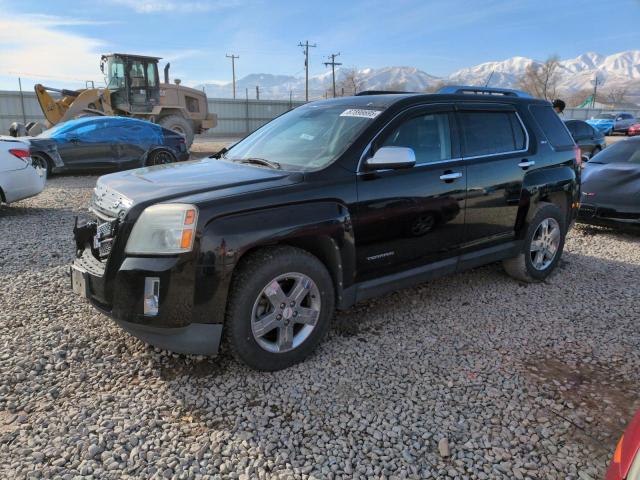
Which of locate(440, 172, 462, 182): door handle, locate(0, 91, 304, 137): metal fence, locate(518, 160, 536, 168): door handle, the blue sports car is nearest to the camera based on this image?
locate(440, 172, 462, 182): door handle

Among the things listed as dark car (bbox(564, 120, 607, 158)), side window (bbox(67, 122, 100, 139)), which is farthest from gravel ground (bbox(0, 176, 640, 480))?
dark car (bbox(564, 120, 607, 158))

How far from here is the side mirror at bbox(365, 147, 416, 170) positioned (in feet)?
10.8

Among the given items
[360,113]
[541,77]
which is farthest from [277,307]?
[541,77]

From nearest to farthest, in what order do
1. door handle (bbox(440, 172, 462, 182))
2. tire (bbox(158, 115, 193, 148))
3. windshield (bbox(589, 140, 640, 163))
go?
door handle (bbox(440, 172, 462, 182)) < windshield (bbox(589, 140, 640, 163)) < tire (bbox(158, 115, 193, 148))

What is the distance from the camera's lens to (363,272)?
3457 millimetres

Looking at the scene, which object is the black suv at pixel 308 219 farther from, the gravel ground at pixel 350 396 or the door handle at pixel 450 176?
the gravel ground at pixel 350 396

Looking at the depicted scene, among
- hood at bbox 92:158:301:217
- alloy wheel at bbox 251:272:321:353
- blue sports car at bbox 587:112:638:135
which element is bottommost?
alloy wheel at bbox 251:272:321:353

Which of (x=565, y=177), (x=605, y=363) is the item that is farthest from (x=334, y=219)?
(x=565, y=177)

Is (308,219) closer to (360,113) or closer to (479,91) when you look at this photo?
(360,113)

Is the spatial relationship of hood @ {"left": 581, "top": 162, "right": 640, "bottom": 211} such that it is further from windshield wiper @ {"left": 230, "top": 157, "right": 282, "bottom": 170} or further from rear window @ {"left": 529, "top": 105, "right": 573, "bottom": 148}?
windshield wiper @ {"left": 230, "top": 157, "right": 282, "bottom": 170}

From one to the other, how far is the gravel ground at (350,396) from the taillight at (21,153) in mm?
3646

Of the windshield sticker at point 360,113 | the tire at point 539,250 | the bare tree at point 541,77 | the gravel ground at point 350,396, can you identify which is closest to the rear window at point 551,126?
the tire at point 539,250

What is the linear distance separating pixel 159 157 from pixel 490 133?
10.0 metres

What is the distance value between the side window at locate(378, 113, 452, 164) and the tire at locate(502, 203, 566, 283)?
4.54 feet
